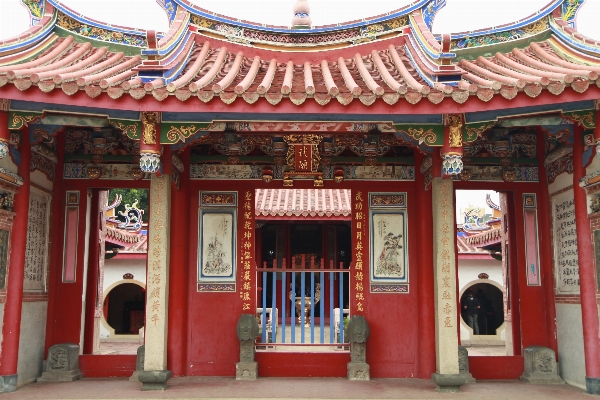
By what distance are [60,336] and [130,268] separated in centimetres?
933

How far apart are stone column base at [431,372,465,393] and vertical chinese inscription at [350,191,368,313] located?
1634 mm

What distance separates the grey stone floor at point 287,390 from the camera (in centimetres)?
693

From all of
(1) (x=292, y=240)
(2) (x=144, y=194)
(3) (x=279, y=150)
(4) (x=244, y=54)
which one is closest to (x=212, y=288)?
(3) (x=279, y=150)

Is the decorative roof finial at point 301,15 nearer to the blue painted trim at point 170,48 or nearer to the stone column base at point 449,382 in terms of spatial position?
the blue painted trim at point 170,48

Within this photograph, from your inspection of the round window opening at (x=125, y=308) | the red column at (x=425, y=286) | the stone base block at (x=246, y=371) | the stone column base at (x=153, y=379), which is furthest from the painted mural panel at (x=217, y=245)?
the round window opening at (x=125, y=308)

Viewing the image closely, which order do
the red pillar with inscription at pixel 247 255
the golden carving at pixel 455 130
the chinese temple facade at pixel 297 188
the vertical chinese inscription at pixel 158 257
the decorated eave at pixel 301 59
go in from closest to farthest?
1. the decorated eave at pixel 301 59
2. the golden carving at pixel 455 130
3. the chinese temple facade at pixel 297 188
4. the vertical chinese inscription at pixel 158 257
5. the red pillar with inscription at pixel 247 255

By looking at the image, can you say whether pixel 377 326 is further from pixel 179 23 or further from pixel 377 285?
pixel 179 23

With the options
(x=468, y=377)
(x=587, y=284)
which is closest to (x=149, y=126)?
(x=468, y=377)

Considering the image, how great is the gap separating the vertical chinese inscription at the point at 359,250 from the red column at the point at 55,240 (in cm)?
399

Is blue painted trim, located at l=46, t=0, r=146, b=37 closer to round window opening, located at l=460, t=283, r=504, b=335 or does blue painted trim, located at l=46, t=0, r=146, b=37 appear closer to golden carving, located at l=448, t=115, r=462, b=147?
golden carving, located at l=448, t=115, r=462, b=147

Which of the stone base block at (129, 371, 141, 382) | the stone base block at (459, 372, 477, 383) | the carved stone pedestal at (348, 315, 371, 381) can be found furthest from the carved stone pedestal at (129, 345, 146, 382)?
the stone base block at (459, 372, 477, 383)

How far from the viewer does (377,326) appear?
839 centimetres

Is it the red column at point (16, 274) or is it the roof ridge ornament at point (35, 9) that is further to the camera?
the roof ridge ornament at point (35, 9)

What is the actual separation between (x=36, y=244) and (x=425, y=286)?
5029mm
